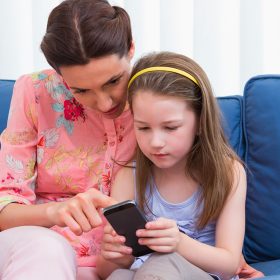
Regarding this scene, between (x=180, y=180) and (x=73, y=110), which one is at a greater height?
(x=73, y=110)

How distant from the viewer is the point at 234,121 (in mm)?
1345

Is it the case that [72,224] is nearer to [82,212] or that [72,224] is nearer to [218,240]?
[82,212]

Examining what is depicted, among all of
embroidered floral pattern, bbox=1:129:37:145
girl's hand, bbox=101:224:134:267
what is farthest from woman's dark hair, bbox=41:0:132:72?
girl's hand, bbox=101:224:134:267

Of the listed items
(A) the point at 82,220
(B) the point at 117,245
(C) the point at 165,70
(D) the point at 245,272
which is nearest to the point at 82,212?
(A) the point at 82,220

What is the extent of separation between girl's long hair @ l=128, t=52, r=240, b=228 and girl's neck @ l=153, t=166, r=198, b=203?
0.02 m

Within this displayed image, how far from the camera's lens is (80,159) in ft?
4.08

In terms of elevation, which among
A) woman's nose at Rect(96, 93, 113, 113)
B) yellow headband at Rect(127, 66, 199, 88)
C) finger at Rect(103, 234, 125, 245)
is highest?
yellow headband at Rect(127, 66, 199, 88)

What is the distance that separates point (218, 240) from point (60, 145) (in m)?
0.42

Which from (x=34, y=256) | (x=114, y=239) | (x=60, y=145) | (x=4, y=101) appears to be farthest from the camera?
(x=4, y=101)

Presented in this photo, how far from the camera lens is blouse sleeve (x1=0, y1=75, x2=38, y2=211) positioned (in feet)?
3.96

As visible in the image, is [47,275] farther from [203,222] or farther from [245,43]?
[245,43]

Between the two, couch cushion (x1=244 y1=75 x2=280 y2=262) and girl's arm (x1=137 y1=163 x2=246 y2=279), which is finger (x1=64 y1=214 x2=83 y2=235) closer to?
girl's arm (x1=137 y1=163 x2=246 y2=279)

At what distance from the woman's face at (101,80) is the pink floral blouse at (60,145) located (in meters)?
0.12

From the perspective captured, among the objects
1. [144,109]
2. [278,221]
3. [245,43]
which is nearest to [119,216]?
[144,109]
